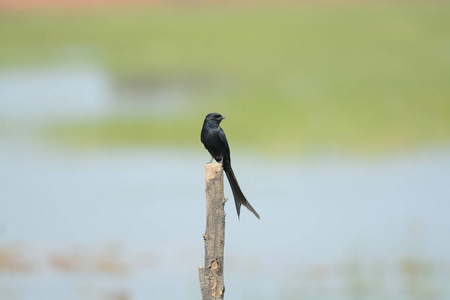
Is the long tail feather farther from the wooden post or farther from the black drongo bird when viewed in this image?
the wooden post

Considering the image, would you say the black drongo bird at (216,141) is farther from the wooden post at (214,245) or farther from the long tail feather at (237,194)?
the wooden post at (214,245)

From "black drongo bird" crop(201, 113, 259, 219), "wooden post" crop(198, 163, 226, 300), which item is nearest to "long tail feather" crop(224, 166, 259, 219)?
"black drongo bird" crop(201, 113, 259, 219)

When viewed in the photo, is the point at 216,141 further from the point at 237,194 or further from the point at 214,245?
the point at 214,245

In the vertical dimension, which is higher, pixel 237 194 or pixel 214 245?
pixel 237 194

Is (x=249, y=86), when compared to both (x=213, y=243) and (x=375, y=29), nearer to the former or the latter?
(x=375, y=29)

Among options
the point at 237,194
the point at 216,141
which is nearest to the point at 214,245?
the point at 237,194

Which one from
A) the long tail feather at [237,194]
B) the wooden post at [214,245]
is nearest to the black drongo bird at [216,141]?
the long tail feather at [237,194]

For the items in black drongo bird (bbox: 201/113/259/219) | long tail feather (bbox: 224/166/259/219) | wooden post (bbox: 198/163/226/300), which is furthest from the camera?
black drongo bird (bbox: 201/113/259/219)

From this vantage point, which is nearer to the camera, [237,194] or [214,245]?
[214,245]

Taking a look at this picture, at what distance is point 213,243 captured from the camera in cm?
431

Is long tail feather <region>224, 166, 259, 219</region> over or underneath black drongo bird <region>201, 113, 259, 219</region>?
underneath

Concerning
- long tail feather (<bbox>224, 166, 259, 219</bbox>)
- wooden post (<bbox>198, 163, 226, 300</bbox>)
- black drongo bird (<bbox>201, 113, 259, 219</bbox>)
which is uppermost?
black drongo bird (<bbox>201, 113, 259, 219</bbox>)

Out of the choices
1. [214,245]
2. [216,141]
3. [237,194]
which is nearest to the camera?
[214,245]

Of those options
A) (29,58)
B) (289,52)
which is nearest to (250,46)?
(289,52)
